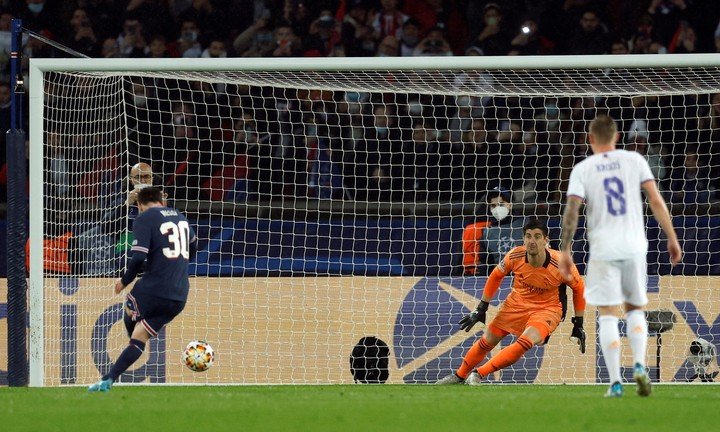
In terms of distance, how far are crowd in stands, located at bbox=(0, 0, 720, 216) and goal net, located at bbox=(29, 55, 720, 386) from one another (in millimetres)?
114

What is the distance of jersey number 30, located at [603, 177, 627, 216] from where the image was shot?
761cm

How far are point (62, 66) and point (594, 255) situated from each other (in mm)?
5498

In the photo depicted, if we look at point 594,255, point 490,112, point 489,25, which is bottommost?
point 594,255

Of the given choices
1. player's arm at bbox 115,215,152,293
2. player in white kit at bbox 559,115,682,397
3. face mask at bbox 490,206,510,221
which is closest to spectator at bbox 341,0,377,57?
face mask at bbox 490,206,510,221

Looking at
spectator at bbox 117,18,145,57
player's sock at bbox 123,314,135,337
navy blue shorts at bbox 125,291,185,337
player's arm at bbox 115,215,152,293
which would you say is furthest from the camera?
spectator at bbox 117,18,145,57

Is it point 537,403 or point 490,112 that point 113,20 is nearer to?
point 490,112

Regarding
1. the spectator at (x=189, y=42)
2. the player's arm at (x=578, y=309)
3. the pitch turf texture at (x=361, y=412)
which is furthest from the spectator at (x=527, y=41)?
the pitch turf texture at (x=361, y=412)

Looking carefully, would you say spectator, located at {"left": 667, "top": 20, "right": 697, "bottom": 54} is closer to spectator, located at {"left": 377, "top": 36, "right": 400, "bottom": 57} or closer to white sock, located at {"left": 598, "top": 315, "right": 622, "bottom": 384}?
spectator, located at {"left": 377, "top": 36, "right": 400, "bottom": 57}

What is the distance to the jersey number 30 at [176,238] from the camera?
30.7 feet

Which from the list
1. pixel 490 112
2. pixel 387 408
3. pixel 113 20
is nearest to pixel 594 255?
pixel 387 408

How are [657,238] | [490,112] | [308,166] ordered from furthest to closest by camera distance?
[490,112] < [308,166] < [657,238]

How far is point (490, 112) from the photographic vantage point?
47.8 ft

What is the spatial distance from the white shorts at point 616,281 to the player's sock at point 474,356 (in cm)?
351

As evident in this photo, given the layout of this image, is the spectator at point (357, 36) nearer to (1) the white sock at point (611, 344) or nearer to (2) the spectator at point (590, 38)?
(2) the spectator at point (590, 38)
